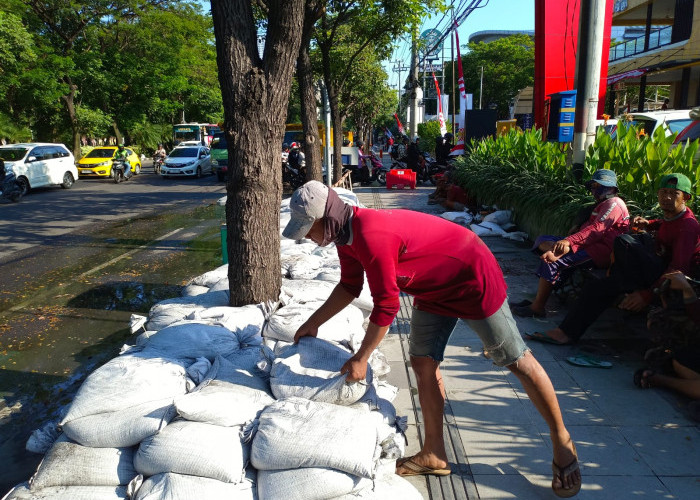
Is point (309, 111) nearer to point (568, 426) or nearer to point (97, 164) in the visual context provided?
point (568, 426)

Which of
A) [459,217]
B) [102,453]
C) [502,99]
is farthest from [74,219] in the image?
[502,99]

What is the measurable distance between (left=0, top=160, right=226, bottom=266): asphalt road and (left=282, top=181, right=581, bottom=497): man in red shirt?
25.5 ft

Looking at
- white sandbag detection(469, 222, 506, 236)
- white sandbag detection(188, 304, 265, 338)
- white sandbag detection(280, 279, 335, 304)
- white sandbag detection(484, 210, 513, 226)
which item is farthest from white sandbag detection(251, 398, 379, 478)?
white sandbag detection(484, 210, 513, 226)

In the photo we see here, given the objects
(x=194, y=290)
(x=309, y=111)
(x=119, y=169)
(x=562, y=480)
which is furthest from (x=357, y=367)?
(x=119, y=169)

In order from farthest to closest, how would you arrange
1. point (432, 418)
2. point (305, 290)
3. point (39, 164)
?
point (39, 164), point (305, 290), point (432, 418)

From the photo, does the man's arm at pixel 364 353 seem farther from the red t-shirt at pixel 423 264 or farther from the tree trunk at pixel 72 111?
the tree trunk at pixel 72 111

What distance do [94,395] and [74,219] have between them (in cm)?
1086

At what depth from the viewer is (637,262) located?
372 cm

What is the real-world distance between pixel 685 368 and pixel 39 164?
19.0 meters

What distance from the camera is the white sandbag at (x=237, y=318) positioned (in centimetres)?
364

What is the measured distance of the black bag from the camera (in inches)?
145

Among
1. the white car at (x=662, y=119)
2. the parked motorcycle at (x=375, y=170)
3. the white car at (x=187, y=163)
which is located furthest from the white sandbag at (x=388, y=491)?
the white car at (x=187, y=163)

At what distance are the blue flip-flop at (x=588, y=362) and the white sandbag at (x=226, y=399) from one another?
7.75 ft

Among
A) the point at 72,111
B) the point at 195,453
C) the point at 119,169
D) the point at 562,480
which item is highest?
the point at 72,111
